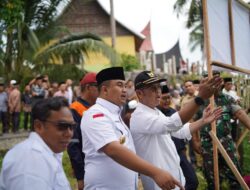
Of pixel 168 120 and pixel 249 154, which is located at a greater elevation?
pixel 168 120

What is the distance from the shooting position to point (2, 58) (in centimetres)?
1780

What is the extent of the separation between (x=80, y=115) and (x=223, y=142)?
1708 mm

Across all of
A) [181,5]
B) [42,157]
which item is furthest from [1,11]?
[181,5]

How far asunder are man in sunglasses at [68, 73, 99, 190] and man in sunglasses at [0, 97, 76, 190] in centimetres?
202

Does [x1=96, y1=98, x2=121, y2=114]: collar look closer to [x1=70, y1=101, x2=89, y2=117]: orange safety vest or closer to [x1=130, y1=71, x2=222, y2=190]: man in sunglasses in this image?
[x1=130, y1=71, x2=222, y2=190]: man in sunglasses

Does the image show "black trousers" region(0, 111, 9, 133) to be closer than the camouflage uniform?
No

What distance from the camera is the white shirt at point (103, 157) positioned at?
3391 mm

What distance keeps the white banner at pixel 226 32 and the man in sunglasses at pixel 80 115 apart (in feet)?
4.15

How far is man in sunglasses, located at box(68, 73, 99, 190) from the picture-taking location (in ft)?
15.3

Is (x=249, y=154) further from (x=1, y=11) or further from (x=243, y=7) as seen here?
(x=1, y=11)

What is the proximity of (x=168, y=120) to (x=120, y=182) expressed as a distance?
574 mm

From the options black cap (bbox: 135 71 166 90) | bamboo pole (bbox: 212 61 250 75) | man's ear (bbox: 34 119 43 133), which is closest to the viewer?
man's ear (bbox: 34 119 43 133)

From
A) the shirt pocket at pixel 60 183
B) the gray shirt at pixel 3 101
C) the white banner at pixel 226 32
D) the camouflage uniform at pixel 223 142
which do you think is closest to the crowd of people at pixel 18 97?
the gray shirt at pixel 3 101

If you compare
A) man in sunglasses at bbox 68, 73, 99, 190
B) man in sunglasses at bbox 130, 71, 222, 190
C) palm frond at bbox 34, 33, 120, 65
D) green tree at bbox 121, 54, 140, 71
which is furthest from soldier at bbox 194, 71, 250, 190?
green tree at bbox 121, 54, 140, 71
